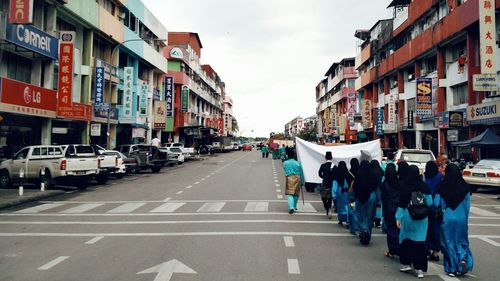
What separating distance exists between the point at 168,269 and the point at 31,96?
21109 mm

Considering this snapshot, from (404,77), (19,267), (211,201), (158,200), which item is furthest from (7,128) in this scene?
(404,77)

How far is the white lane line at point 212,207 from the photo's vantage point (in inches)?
549

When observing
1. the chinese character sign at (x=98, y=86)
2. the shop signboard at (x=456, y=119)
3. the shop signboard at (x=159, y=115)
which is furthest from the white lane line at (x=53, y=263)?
the shop signboard at (x=159, y=115)

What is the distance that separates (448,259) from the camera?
22.6 ft

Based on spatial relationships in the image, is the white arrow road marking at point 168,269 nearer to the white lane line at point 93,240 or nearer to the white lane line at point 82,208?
the white lane line at point 93,240

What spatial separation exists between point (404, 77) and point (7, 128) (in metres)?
36.0

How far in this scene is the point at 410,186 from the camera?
6.97 m

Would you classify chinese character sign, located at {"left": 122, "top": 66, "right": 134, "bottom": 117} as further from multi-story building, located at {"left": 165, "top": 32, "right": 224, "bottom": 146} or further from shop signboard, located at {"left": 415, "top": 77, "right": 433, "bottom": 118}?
shop signboard, located at {"left": 415, "top": 77, "right": 433, "bottom": 118}

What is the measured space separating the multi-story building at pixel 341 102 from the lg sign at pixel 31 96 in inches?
1765

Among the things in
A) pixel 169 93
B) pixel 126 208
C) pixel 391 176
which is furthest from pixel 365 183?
pixel 169 93

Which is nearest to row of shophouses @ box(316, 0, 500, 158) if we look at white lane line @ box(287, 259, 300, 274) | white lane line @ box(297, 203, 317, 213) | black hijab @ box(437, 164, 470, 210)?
white lane line @ box(297, 203, 317, 213)

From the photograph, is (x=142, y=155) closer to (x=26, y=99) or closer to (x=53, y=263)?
(x=26, y=99)

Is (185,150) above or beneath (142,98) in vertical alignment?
beneath

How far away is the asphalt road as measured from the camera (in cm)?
694
